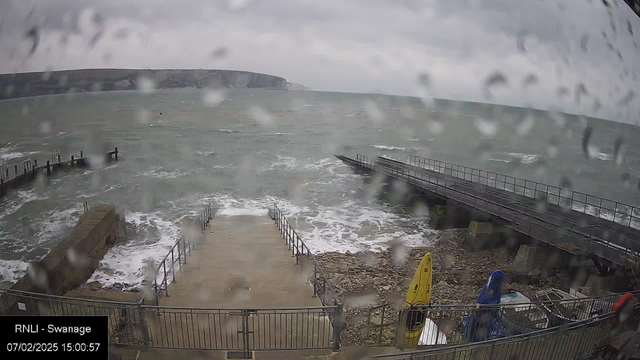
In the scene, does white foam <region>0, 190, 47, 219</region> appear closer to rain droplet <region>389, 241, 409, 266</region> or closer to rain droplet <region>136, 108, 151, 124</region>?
rain droplet <region>389, 241, 409, 266</region>

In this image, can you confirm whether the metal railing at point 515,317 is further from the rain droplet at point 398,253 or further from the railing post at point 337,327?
the rain droplet at point 398,253

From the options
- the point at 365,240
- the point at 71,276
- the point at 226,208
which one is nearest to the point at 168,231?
the point at 226,208

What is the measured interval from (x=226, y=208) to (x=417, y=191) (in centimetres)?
1273

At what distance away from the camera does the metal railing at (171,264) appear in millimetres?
9041

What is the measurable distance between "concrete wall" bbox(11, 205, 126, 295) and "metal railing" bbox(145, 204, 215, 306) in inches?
106

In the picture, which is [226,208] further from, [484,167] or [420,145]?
[420,145]

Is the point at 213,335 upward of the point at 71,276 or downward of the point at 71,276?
upward

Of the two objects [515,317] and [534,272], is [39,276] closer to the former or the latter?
[515,317]

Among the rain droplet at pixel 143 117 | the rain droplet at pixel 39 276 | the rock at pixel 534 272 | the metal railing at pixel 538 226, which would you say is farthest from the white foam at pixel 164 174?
the rain droplet at pixel 143 117

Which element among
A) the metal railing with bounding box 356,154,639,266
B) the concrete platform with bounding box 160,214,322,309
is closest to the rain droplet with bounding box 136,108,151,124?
the metal railing with bounding box 356,154,639,266

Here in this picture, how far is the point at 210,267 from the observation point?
11008mm

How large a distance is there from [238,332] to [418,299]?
3278 mm

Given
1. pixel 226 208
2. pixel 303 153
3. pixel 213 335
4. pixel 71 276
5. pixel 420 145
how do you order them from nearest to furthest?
1. pixel 213 335
2. pixel 71 276
3. pixel 226 208
4. pixel 303 153
5. pixel 420 145

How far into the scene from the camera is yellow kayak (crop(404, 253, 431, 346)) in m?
7.16
